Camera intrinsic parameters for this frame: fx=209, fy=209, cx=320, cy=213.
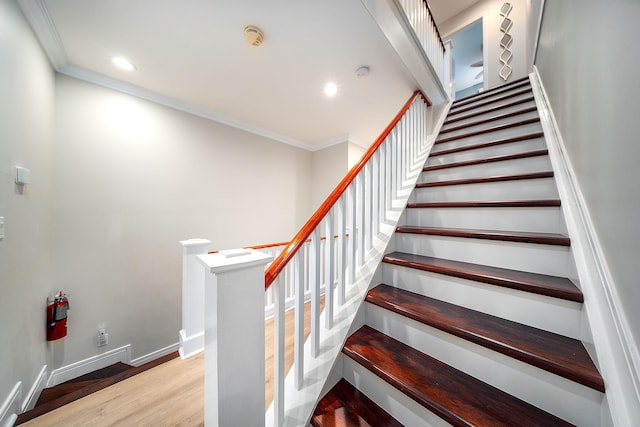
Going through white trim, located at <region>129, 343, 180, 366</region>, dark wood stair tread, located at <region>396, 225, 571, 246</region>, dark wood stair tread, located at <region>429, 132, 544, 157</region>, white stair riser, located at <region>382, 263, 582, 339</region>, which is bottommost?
white trim, located at <region>129, 343, 180, 366</region>

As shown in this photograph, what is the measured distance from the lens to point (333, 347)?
42.5 inches

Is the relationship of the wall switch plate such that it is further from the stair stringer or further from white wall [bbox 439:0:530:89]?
white wall [bbox 439:0:530:89]

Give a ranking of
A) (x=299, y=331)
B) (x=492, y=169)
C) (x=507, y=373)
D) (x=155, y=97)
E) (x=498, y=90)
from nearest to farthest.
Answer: (x=507, y=373), (x=299, y=331), (x=492, y=169), (x=155, y=97), (x=498, y=90)

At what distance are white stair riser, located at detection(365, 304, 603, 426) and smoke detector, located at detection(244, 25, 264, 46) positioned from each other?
209cm

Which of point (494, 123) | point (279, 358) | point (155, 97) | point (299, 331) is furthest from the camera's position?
point (155, 97)

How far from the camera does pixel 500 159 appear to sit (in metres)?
1.56

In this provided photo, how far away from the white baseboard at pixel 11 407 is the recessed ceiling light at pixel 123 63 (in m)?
2.45

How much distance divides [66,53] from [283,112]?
194 cm

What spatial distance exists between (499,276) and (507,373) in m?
0.38

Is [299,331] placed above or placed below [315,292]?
below

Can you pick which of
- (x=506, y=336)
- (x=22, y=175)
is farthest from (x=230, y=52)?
(x=506, y=336)

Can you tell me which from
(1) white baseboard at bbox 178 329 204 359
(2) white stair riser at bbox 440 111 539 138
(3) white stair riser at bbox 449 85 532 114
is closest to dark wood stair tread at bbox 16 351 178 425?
(1) white baseboard at bbox 178 329 204 359

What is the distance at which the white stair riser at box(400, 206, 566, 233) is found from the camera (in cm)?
113

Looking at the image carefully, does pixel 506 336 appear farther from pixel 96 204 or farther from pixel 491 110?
pixel 96 204
